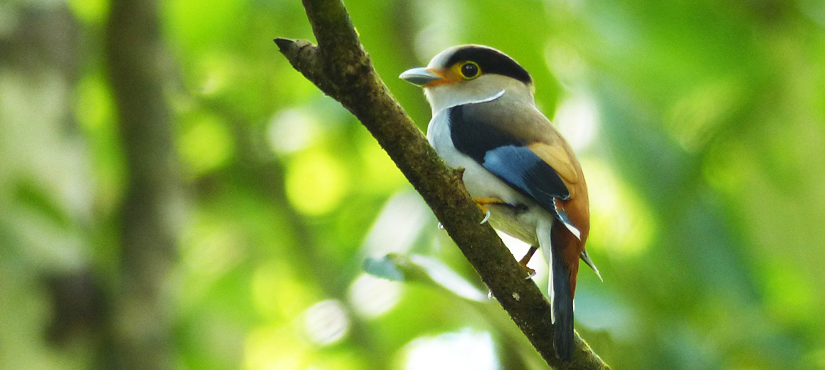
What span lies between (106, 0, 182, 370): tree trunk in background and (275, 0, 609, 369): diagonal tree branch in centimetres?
163

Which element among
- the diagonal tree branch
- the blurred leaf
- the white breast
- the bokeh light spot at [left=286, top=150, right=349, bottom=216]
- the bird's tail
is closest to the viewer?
the diagonal tree branch

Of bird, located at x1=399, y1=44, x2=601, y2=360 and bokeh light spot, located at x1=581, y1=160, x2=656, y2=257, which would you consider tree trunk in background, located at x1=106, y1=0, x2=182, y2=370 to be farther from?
bokeh light spot, located at x1=581, y1=160, x2=656, y2=257

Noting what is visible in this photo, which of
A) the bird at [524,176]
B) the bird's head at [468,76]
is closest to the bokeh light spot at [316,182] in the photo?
the bird's head at [468,76]

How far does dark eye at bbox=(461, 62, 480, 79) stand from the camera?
2.31 metres

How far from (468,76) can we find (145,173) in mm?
1403

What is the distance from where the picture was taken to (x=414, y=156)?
4.33 feet

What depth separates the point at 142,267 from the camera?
2.88 m

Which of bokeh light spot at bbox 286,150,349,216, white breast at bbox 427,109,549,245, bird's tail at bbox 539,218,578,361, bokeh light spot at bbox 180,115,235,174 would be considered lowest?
bokeh light spot at bbox 286,150,349,216

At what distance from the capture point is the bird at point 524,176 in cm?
174

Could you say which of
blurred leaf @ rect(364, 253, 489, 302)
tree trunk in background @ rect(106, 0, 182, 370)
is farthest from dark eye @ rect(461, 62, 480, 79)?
tree trunk in background @ rect(106, 0, 182, 370)

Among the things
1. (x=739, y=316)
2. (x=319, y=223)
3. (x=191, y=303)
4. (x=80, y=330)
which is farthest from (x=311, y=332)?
(x=739, y=316)

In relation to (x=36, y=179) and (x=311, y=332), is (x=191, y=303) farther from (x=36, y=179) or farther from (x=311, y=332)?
(x=36, y=179)

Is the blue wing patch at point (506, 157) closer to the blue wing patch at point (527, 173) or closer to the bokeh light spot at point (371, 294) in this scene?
the blue wing patch at point (527, 173)

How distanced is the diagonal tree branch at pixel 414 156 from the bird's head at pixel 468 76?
2.90 feet
